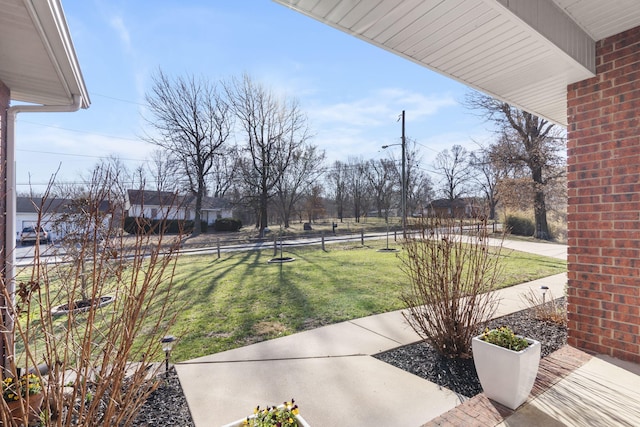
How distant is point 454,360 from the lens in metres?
3.21

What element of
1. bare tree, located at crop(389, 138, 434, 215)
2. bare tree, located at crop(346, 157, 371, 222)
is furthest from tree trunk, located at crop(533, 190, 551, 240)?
bare tree, located at crop(346, 157, 371, 222)

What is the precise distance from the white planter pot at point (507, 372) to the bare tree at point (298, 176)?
Result: 853 inches

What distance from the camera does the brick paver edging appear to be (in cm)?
221

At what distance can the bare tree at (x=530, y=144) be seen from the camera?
16.5 metres

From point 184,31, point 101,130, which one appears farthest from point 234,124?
point 184,31

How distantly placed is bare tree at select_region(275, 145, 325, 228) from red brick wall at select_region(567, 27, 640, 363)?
20989 millimetres

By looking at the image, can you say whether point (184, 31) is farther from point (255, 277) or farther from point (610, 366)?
point (610, 366)

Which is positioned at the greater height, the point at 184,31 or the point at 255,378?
the point at 184,31

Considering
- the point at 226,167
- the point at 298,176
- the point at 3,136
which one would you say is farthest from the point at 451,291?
the point at 226,167

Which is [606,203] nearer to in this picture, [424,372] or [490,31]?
[490,31]

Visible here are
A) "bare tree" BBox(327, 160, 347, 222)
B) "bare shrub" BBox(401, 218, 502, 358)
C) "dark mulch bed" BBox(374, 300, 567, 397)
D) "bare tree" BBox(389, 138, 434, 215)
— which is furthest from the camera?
"bare tree" BBox(327, 160, 347, 222)

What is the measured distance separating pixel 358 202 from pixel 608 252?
119ft

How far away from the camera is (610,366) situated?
2924 millimetres

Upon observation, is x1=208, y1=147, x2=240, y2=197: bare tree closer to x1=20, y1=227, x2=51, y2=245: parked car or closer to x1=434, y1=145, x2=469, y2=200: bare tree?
x1=20, y1=227, x2=51, y2=245: parked car
